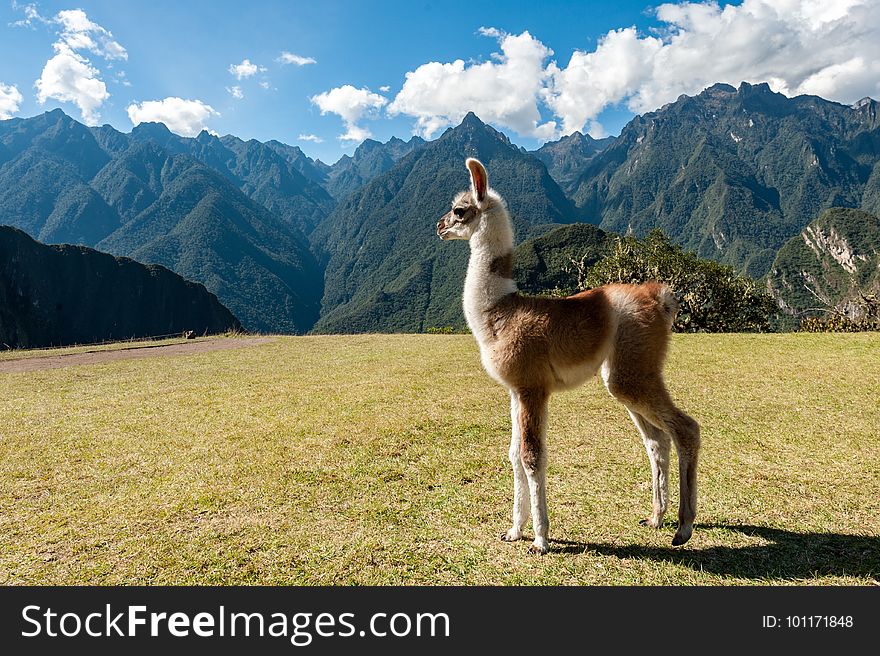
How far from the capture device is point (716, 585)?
285cm

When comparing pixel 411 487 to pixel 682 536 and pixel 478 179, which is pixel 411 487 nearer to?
pixel 682 536

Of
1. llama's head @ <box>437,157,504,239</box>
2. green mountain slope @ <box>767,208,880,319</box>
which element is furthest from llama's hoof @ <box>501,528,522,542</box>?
green mountain slope @ <box>767,208,880,319</box>

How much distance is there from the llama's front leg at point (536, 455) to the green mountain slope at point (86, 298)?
8610cm

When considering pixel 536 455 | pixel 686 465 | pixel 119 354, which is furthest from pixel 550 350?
pixel 119 354

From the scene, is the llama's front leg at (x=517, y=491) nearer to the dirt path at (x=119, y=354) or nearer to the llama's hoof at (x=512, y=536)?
the llama's hoof at (x=512, y=536)

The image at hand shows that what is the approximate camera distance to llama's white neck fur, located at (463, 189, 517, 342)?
11.6 ft

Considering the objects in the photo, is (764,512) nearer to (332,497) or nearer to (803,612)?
(803,612)

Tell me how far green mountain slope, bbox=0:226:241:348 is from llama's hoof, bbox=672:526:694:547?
284 feet

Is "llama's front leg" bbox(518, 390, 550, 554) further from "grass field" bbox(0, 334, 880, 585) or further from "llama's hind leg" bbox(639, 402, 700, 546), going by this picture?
"llama's hind leg" bbox(639, 402, 700, 546)

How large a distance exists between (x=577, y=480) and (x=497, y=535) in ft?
4.43

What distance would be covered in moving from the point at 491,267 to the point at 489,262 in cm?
4

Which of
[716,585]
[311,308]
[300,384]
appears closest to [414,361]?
[300,384]

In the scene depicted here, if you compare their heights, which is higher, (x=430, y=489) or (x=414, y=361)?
(x=414, y=361)

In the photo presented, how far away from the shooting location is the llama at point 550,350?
3.30 meters
